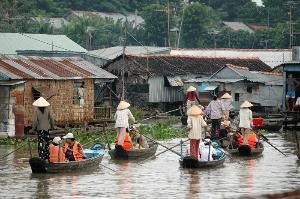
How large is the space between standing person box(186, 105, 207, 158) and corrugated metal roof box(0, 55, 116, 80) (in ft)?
30.2

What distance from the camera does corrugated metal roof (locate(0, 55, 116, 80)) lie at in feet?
93.9

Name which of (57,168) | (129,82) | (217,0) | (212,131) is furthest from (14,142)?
(217,0)

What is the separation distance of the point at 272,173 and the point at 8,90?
10.3m

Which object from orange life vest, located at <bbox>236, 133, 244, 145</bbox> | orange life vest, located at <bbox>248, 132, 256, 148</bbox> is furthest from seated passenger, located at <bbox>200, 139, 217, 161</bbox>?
orange life vest, located at <bbox>248, 132, 256, 148</bbox>

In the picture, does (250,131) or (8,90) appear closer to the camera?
(250,131)

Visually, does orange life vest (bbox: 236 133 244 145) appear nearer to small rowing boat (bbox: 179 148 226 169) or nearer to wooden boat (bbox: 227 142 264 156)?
wooden boat (bbox: 227 142 264 156)

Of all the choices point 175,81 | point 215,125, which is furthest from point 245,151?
point 175,81

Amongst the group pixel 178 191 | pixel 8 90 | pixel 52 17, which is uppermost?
pixel 52 17

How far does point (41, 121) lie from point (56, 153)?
35.8 inches

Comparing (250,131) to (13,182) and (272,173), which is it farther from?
(13,182)

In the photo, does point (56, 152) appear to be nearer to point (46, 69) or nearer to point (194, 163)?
point (194, 163)

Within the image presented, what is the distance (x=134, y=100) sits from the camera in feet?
140

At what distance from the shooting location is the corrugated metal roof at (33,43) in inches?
1817

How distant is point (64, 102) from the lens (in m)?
30.5
